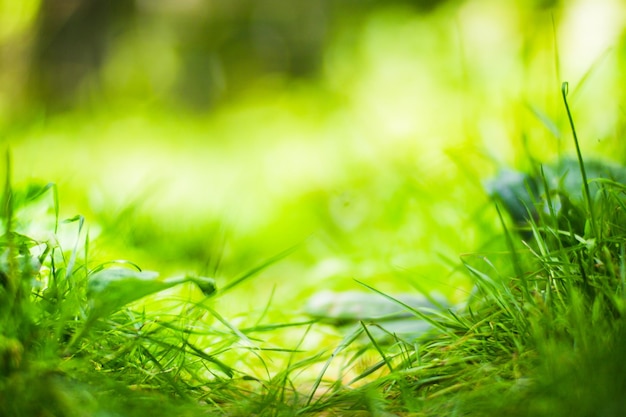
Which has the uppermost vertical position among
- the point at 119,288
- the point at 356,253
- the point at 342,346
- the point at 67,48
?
the point at 67,48

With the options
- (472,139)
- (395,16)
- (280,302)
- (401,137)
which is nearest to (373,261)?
(280,302)

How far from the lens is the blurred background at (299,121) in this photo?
4.92 feet

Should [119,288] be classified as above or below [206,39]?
below

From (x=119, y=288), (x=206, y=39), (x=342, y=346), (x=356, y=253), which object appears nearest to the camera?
(x=119, y=288)

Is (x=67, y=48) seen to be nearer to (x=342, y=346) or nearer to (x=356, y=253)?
(x=356, y=253)

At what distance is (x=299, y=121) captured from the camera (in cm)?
438

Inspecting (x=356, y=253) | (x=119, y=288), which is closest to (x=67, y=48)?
(x=356, y=253)

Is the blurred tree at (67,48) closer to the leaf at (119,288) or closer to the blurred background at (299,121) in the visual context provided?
the blurred background at (299,121)

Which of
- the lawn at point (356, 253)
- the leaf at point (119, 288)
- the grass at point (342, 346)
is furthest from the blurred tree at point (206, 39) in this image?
the leaf at point (119, 288)

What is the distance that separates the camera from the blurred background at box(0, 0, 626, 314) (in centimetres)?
150

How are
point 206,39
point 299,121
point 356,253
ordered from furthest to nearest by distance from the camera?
point 206,39 < point 299,121 < point 356,253

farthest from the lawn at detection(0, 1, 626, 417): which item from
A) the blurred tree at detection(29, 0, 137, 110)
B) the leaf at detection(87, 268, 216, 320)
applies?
the blurred tree at detection(29, 0, 137, 110)

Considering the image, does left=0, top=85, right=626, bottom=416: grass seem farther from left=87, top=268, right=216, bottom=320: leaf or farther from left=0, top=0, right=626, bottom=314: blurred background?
left=0, top=0, right=626, bottom=314: blurred background

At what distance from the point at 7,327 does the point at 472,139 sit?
4.67ft
